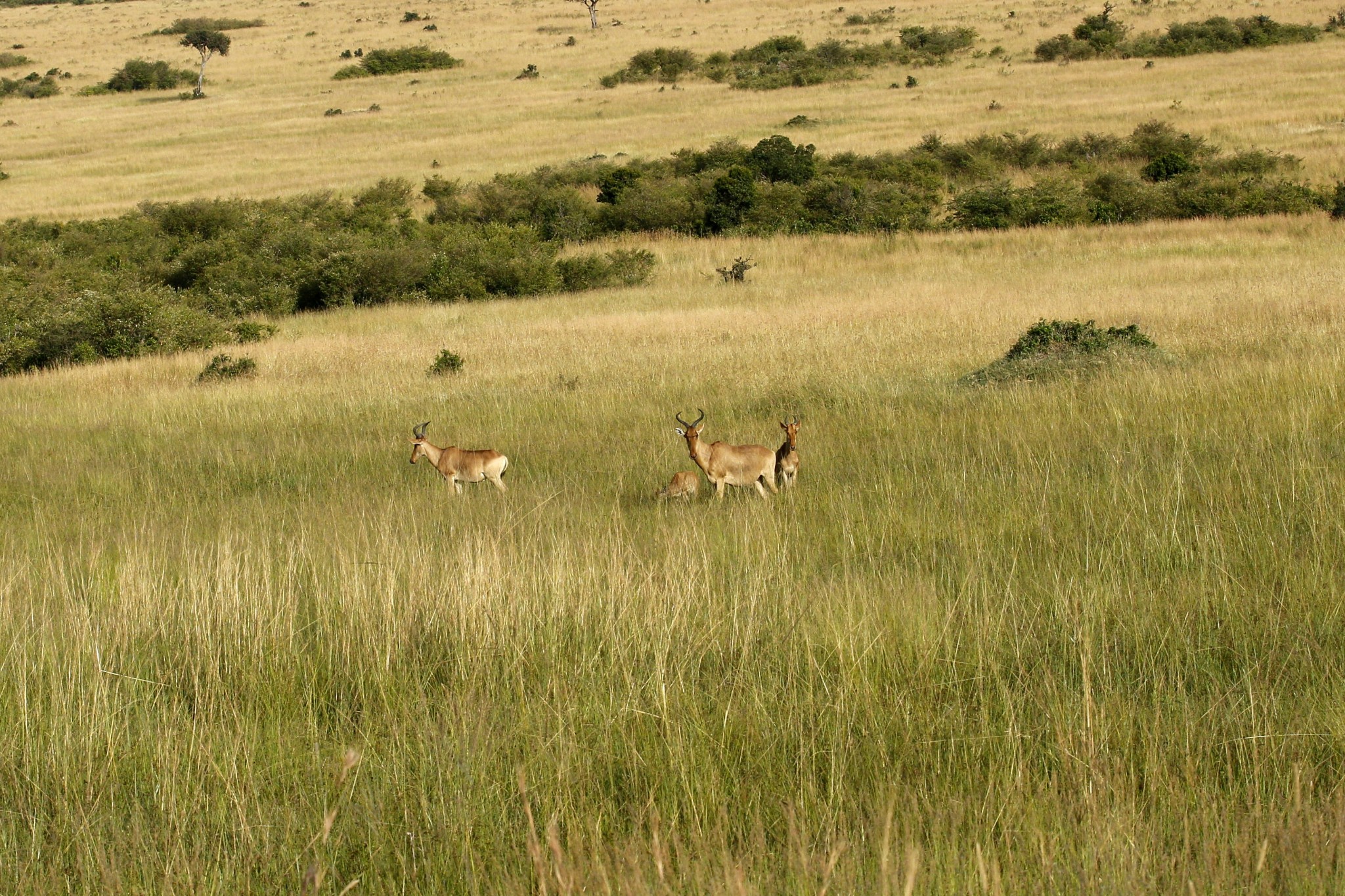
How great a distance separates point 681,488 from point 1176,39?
203 ft

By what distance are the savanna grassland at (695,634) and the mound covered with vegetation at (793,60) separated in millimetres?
50881

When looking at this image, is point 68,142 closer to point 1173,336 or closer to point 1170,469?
point 1173,336

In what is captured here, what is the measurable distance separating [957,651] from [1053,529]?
6.85ft

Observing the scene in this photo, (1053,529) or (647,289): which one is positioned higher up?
(1053,529)

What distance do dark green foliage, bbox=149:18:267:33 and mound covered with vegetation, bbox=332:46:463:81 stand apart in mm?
24435

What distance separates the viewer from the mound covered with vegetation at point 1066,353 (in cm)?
1199

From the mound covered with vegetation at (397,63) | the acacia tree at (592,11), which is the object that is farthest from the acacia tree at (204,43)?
the acacia tree at (592,11)

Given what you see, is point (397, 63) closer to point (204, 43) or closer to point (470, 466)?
point (204, 43)

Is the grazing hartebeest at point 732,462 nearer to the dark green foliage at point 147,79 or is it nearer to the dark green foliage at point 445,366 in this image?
the dark green foliage at point 445,366

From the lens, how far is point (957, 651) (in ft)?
13.7

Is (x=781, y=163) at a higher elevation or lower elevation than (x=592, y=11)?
lower

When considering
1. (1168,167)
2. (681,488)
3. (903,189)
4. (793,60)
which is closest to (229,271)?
(903,189)

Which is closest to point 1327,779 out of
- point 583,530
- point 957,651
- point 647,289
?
point 957,651

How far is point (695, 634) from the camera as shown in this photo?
14.7 ft
